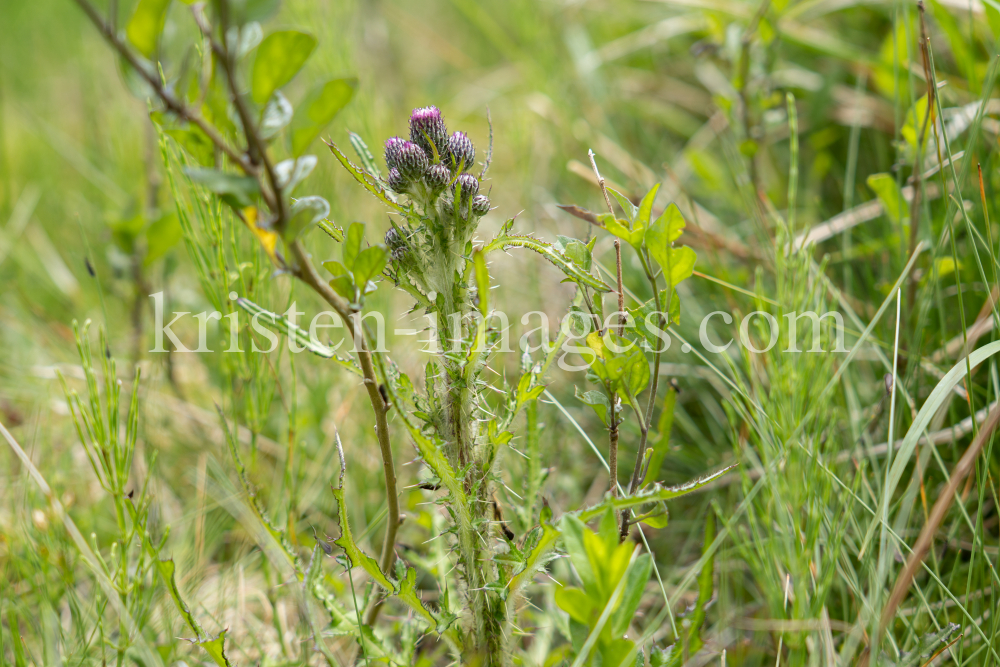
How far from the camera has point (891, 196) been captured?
142 cm

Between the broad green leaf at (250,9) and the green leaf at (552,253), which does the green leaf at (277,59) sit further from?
the green leaf at (552,253)

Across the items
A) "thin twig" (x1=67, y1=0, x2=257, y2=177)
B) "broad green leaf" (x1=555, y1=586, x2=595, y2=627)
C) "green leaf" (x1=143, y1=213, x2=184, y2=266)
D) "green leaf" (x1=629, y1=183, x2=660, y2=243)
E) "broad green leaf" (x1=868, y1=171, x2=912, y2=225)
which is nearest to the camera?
"thin twig" (x1=67, y1=0, x2=257, y2=177)

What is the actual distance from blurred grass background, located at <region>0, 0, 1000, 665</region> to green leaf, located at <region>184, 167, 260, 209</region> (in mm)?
261

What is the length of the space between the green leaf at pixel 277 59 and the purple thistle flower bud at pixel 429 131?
25 centimetres

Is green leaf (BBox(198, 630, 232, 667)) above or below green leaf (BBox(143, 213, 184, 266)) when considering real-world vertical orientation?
below

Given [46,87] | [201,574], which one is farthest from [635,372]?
[46,87]

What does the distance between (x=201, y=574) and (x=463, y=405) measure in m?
0.84

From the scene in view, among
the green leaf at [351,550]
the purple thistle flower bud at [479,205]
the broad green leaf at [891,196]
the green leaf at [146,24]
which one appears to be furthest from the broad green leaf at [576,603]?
the broad green leaf at [891,196]

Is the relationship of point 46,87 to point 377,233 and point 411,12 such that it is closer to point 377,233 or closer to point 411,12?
point 411,12

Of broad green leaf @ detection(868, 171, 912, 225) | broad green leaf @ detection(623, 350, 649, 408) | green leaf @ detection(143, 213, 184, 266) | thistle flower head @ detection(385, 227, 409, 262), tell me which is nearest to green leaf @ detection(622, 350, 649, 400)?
broad green leaf @ detection(623, 350, 649, 408)

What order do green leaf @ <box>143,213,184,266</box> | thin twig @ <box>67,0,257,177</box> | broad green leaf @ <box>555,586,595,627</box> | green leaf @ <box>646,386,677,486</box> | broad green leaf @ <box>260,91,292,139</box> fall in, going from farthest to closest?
green leaf @ <box>143,213,184,266</box> → green leaf @ <box>646,386,677,486</box> → broad green leaf @ <box>555,586,595,627</box> → broad green leaf @ <box>260,91,292,139</box> → thin twig @ <box>67,0,257,177</box>

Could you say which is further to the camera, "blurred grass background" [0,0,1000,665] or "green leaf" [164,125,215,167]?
"blurred grass background" [0,0,1000,665]

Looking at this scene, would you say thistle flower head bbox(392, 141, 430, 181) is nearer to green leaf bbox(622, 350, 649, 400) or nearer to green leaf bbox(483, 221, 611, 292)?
green leaf bbox(483, 221, 611, 292)

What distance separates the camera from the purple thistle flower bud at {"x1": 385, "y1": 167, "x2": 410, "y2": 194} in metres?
0.81
